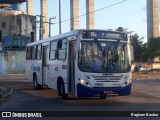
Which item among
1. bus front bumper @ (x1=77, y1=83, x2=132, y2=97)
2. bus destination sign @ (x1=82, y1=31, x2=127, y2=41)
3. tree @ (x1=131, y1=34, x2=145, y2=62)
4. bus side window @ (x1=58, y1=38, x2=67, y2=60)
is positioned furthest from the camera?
tree @ (x1=131, y1=34, x2=145, y2=62)

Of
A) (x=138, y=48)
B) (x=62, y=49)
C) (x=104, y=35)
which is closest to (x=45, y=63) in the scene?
(x=62, y=49)

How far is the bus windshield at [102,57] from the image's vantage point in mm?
16031

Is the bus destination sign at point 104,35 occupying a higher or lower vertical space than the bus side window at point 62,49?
higher

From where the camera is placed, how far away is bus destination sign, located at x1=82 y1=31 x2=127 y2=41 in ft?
53.6

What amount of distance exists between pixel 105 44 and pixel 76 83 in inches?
81.4

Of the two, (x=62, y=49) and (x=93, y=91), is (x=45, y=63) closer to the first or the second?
(x=62, y=49)

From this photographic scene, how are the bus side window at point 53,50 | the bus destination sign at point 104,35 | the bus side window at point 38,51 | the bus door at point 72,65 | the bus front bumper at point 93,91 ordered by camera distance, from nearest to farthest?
the bus front bumper at point 93,91, the bus destination sign at point 104,35, the bus door at point 72,65, the bus side window at point 53,50, the bus side window at point 38,51

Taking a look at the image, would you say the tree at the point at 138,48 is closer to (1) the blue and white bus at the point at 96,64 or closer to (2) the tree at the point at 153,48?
(2) the tree at the point at 153,48

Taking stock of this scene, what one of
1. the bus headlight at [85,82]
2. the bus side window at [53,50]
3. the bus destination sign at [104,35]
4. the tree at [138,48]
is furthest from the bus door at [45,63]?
the tree at [138,48]

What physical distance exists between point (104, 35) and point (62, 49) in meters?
2.56

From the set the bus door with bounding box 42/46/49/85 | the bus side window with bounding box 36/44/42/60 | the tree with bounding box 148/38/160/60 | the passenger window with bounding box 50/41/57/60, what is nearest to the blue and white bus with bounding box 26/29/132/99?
the passenger window with bounding box 50/41/57/60

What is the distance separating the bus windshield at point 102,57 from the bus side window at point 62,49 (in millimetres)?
1737

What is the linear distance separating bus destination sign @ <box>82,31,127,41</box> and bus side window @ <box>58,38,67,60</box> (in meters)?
1.76

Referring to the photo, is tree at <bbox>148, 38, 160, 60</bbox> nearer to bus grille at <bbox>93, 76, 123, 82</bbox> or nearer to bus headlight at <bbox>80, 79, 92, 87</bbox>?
bus grille at <bbox>93, 76, 123, 82</bbox>
